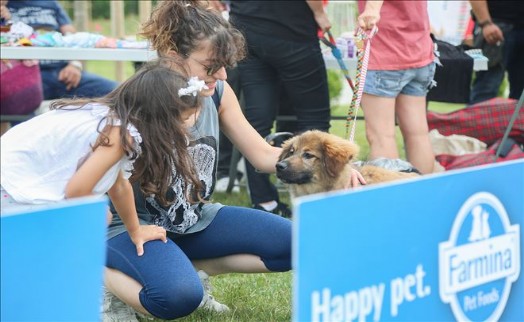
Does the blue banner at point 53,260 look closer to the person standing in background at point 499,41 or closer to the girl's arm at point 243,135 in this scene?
the girl's arm at point 243,135

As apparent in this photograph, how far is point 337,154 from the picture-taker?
4109 millimetres

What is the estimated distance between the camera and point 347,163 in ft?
13.5

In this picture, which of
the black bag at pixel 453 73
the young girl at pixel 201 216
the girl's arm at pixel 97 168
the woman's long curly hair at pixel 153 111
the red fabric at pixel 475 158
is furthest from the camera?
the red fabric at pixel 475 158

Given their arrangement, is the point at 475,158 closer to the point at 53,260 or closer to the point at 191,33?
the point at 191,33

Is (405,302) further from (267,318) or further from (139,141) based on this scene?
(267,318)

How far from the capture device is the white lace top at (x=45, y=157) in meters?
2.69

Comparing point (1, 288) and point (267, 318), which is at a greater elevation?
point (1, 288)

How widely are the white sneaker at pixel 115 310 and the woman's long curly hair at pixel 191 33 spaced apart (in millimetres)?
947

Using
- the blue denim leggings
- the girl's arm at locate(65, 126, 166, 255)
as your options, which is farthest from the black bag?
the girl's arm at locate(65, 126, 166, 255)

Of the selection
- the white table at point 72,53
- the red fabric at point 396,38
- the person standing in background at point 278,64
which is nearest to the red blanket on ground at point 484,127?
the person standing in background at point 278,64

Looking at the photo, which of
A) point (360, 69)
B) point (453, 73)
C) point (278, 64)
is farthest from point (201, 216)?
point (453, 73)

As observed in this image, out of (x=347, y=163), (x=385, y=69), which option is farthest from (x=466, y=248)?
(x=385, y=69)

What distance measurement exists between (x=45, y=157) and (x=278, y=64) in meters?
2.66

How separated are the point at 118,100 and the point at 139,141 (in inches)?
6.2
